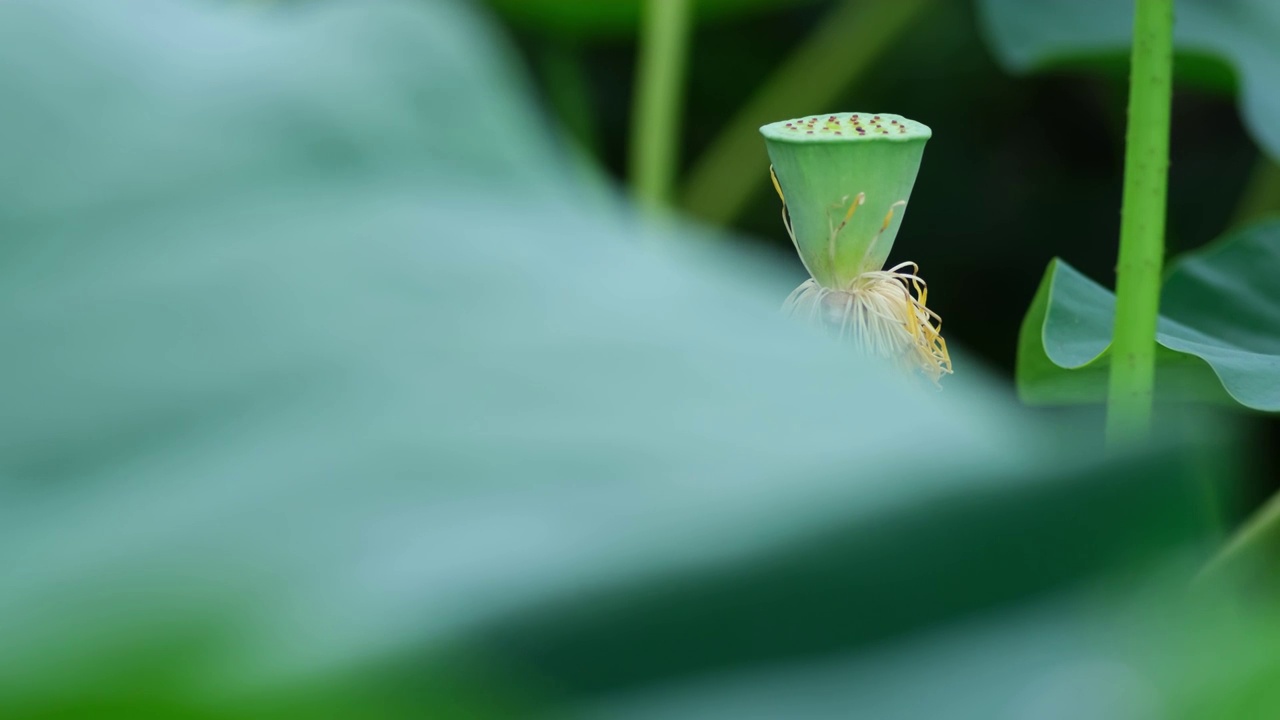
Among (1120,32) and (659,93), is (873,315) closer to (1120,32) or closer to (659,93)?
(659,93)

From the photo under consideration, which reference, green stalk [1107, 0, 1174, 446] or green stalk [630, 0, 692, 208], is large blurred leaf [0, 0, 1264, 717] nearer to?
green stalk [1107, 0, 1174, 446]

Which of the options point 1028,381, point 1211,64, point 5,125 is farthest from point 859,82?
point 5,125

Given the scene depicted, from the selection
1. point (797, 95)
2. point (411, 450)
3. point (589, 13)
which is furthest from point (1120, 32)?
point (411, 450)

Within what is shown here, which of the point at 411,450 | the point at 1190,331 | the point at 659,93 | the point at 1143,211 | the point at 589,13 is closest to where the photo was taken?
the point at 411,450

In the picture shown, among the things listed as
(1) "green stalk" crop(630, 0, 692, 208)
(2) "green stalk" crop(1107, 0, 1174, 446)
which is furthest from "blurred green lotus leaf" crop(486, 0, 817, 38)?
(2) "green stalk" crop(1107, 0, 1174, 446)

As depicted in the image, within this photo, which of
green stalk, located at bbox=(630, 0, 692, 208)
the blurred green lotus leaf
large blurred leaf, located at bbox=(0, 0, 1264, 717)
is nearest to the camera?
large blurred leaf, located at bbox=(0, 0, 1264, 717)

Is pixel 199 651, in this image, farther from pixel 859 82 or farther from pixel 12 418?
pixel 859 82

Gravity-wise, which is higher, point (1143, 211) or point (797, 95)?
point (797, 95)
